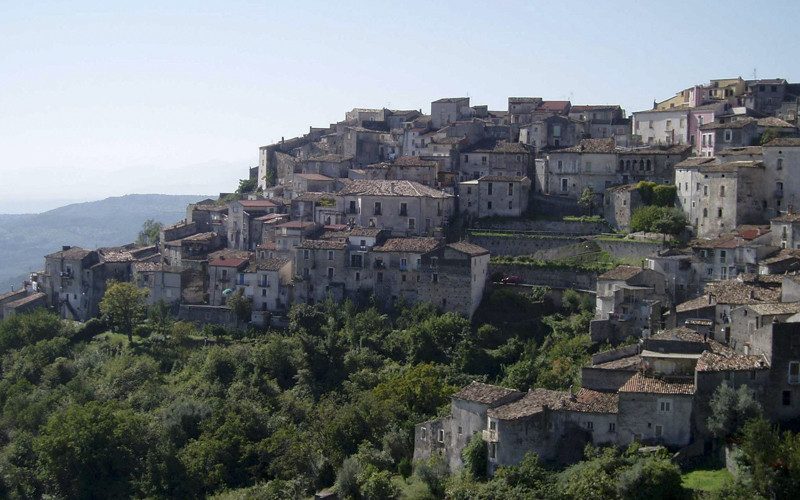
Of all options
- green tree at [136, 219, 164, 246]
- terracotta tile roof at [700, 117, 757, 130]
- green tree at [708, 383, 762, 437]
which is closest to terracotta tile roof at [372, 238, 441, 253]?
terracotta tile roof at [700, 117, 757, 130]

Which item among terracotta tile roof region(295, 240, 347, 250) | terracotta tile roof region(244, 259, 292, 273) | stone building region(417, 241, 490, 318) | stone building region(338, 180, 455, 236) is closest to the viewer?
stone building region(417, 241, 490, 318)

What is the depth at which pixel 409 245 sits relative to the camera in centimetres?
5262

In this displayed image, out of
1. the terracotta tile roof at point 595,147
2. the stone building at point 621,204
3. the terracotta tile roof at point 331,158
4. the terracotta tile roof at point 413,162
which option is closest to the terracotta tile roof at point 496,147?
the terracotta tile roof at point 595,147

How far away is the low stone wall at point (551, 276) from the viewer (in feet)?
162

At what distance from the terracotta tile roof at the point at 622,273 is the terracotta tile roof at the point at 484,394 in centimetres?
982

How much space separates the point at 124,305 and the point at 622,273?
86.7 ft

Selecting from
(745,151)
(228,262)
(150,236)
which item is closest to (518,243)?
(745,151)

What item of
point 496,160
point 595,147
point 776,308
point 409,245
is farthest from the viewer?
point 496,160

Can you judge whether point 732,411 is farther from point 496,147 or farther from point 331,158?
point 331,158

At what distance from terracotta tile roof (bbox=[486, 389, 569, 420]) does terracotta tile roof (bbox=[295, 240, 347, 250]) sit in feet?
61.5

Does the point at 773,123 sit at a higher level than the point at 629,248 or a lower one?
higher

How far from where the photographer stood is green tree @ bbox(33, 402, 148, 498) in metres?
44.9

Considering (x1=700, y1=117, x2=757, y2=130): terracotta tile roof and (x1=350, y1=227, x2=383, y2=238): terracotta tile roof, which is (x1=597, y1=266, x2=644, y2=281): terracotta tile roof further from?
(x1=700, y1=117, x2=757, y2=130): terracotta tile roof

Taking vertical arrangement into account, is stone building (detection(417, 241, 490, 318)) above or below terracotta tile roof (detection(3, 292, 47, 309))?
above
